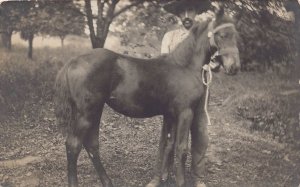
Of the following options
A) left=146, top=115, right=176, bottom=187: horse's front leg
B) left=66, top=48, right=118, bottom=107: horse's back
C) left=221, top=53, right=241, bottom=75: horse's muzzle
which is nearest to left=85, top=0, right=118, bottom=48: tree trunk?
left=66, top=48, right=118, bottom=107: horse's back

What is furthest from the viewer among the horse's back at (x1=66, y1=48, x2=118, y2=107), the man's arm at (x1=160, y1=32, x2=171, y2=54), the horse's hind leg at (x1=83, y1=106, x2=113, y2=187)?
the man's arm at (x1=160, y1=32, x2=171, y2=54)

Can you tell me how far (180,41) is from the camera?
211cm

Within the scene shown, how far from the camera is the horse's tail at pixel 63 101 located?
1901mm

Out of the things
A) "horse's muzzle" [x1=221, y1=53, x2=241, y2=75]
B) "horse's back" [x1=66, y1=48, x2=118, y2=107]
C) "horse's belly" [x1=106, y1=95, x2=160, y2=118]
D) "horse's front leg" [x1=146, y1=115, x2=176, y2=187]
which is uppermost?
"horse's muzzle" [x1=221, y1=53, x2=241, y2=75]

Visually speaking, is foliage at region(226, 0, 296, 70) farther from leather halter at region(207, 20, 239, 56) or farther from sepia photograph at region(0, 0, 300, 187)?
leather halter at region(207, 20, 239, 56)

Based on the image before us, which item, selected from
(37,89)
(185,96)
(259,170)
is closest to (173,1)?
(185,96)

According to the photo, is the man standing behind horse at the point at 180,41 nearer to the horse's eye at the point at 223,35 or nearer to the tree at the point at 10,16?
the horse's eye at the point at 223,35

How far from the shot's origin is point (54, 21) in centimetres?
218

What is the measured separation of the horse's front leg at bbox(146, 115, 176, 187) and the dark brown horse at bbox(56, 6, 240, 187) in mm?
26

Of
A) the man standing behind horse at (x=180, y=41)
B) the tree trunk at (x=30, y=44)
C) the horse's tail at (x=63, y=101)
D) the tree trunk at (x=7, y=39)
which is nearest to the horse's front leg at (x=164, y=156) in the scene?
the man standing behind horse at (x=180, y=41)

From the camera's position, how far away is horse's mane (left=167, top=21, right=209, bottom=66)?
6.41 ft

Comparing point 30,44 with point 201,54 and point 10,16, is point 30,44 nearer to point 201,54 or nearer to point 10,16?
point 10,16

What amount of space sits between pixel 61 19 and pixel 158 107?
30.3 inches

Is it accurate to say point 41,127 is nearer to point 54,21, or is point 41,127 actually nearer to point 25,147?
point 25,147
